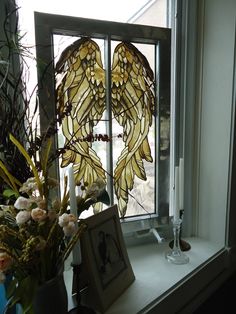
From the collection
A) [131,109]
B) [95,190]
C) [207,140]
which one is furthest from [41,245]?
[207,140]

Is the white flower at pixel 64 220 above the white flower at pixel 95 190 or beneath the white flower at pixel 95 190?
beneath

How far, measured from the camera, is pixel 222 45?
1.20 metres

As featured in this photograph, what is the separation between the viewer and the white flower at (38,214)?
Answer: 2.03ft

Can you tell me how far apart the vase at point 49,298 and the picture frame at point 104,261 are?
138 mm

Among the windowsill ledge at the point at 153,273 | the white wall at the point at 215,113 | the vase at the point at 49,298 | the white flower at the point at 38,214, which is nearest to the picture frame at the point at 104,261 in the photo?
the windowsill ledge at the point at 153,273

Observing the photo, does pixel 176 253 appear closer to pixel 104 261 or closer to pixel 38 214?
pixel 104 261

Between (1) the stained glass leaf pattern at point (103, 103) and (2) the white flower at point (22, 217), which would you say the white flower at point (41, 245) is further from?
(1) the stained glass leaf pattern at point (103, 103)

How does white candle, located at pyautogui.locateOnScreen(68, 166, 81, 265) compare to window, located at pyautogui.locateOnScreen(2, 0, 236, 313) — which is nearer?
white candle, located at pyautogui.locateOnScreen(68, 166, 81, 265)

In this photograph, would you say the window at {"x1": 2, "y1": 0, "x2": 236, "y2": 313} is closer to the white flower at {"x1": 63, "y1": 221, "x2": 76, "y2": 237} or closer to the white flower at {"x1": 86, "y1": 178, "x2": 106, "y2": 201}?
the white flower at {"x1": 86, "y1": 178, "x2": 106, "y2": 201}

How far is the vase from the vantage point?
681 millimetres

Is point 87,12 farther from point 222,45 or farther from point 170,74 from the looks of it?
point 222,45

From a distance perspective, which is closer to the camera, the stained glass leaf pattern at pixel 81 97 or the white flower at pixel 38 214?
the white flower at pixel 38 214

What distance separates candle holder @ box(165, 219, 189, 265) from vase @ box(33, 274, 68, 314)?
22.9 inches

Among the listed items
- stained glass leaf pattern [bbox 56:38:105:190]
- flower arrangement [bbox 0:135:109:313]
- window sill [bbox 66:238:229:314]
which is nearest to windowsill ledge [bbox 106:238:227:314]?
window sill [bbox 66:238:229:314]
